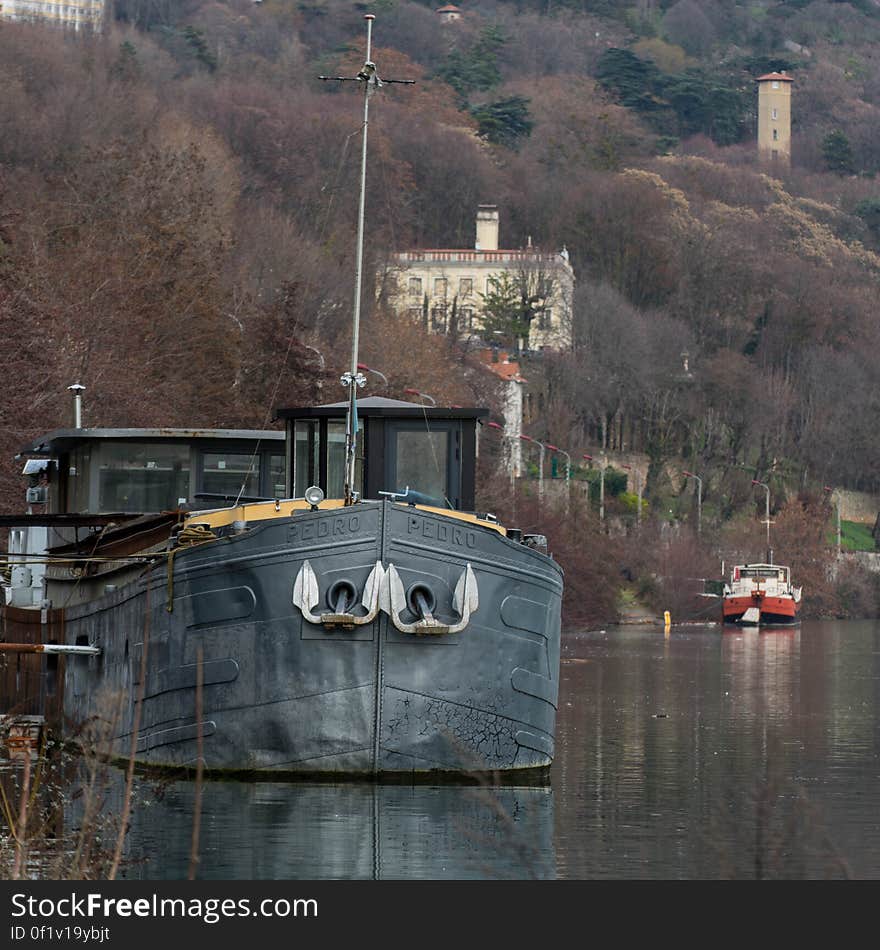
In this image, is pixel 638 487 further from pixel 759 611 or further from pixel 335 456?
→ pixel 335 456

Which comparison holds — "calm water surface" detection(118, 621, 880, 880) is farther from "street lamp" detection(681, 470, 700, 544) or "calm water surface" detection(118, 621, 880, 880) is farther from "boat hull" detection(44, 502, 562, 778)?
"street lamp" detection(681, 470, 700, 544)

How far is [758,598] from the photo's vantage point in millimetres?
100875

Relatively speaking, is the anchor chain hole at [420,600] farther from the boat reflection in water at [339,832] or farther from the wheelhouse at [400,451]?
the wheelhouse at [400,451]

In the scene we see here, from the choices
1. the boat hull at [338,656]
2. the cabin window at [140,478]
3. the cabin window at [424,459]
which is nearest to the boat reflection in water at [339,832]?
the boat hull at [338,656]

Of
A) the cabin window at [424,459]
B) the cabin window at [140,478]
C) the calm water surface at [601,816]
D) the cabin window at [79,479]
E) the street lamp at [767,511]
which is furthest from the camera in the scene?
the street lamp at [767,511]

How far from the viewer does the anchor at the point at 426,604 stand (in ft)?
90.4

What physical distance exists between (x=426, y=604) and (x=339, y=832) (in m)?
3.65

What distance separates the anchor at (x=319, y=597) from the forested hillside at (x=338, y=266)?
7.41 metres

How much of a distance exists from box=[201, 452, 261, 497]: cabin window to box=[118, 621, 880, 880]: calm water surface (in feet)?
18.4

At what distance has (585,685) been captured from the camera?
51.0 metres

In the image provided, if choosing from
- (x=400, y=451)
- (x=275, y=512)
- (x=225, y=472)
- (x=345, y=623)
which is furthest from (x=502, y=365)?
(x=345, y=623)

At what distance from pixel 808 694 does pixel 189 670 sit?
955 inches

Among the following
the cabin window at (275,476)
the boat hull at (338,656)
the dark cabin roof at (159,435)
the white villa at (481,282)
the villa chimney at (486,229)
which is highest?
the villa chimney at (486,229)

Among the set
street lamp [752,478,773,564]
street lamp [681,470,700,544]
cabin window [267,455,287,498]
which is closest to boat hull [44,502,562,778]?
cabin window [267,455,287,498]
